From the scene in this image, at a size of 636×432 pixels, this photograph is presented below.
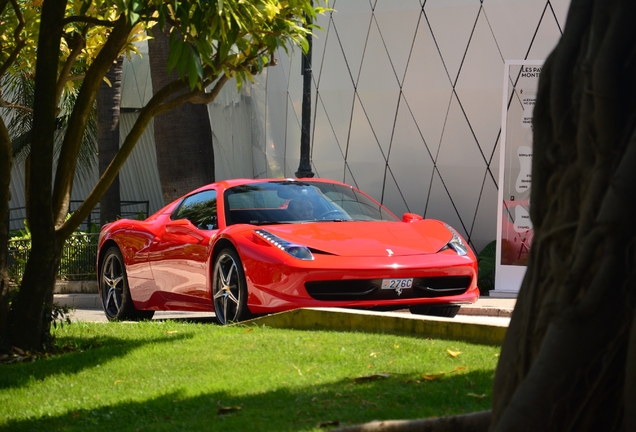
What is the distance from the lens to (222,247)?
970 centimetres

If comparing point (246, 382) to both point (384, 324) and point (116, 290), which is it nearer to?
point (384, 324)

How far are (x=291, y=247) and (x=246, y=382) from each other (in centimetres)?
350

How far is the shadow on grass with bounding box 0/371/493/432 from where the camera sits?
4.57m

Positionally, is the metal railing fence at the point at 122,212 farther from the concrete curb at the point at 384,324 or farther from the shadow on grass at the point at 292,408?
the shadow on grass at the point at 292,408

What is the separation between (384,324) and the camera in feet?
25.0

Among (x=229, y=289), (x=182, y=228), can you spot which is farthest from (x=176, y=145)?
(x=229, y=289)

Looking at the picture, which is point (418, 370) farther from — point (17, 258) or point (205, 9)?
point (17, 258)

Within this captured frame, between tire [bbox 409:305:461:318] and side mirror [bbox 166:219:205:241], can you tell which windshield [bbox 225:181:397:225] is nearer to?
side mirror [bbox 166:219:205:241]

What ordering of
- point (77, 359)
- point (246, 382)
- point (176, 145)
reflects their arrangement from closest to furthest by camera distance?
point (246, 382)
point (77, 359)
point (176, 145)

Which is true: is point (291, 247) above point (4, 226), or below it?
below

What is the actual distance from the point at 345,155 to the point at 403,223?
10.4 metres

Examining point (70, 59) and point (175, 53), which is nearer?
point (175, 53)

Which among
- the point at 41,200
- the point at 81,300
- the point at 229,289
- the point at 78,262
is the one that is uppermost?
the point at 41,200

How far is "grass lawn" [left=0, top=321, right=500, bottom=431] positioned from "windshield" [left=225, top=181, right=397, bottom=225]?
94.1 inches
